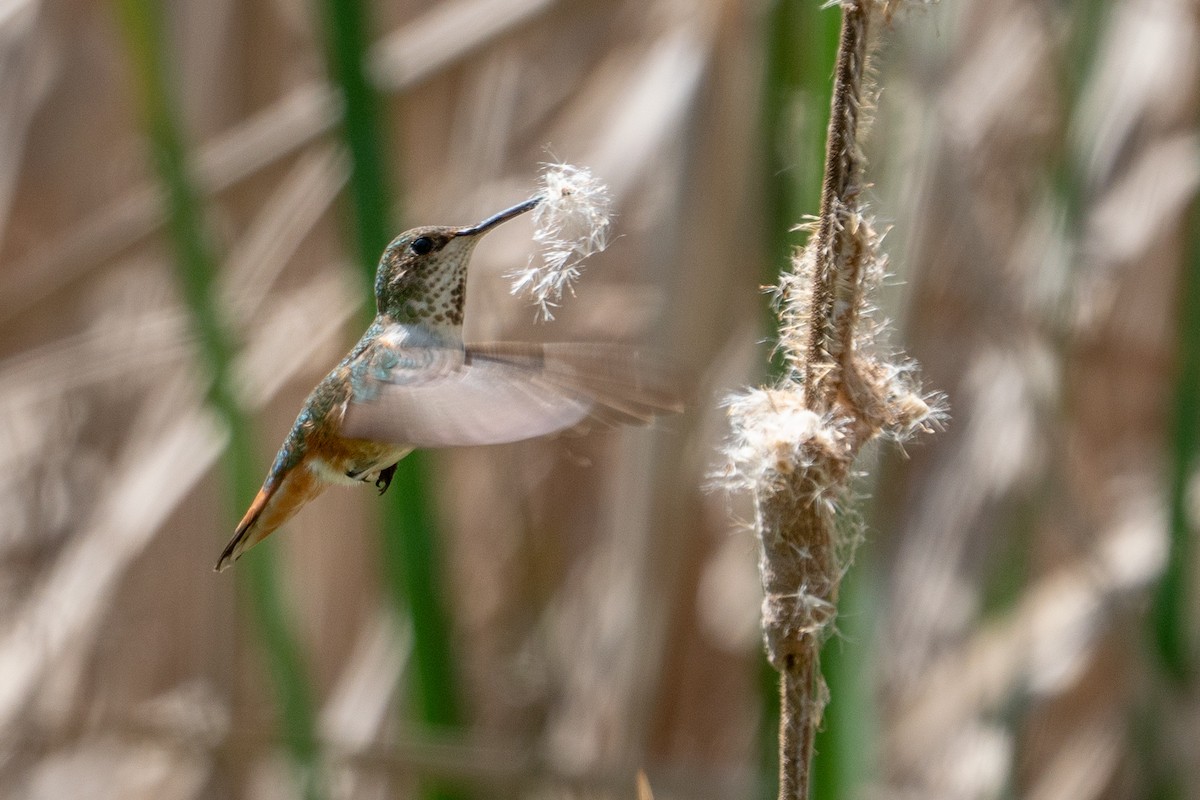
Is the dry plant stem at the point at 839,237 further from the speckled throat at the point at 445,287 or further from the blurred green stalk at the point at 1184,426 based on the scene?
the blurred green stalk at the point at 1184,426

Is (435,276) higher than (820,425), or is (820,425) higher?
(435,276)

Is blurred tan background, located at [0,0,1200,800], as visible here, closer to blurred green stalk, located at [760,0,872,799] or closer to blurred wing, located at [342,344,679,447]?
blurred green stalk, located at [760,0,872,799]

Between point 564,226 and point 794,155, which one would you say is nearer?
point 564,226

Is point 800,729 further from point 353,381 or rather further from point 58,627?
point 58,627

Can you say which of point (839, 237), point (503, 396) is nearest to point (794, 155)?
point (503, 396)

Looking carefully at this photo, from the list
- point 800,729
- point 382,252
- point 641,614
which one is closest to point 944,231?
point 641,614

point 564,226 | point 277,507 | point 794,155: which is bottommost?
point 277,507

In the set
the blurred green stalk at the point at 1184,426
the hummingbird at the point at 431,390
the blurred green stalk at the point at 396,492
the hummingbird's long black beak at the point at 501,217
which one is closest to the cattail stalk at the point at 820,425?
the hummingbird at the point at 431,390

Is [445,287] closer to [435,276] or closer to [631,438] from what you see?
[435,276]
